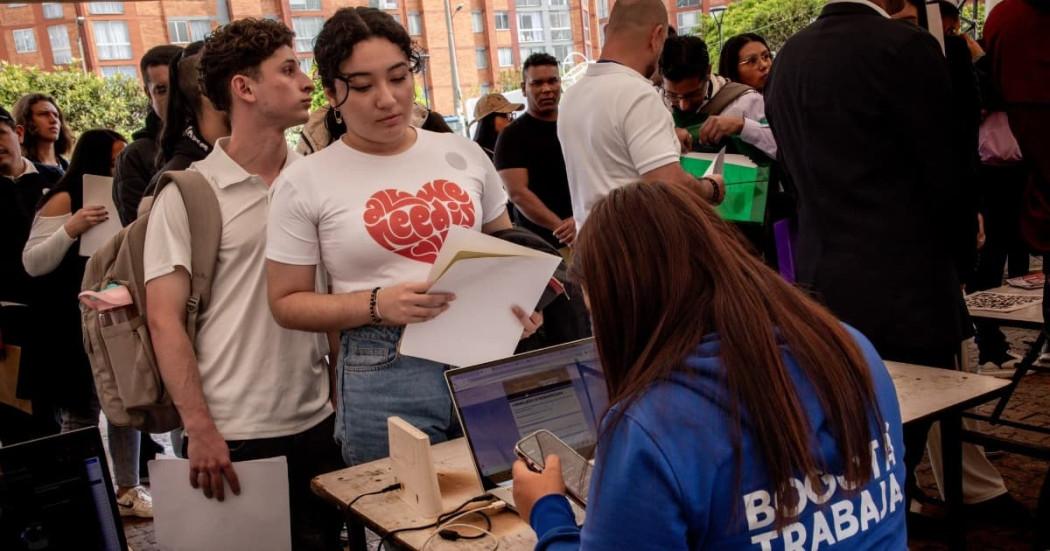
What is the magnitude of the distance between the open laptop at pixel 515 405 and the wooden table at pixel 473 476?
0.09 m

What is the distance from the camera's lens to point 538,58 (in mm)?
4848

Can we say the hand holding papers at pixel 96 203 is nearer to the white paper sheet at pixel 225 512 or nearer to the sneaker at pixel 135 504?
the sneaker at pixel 135 504

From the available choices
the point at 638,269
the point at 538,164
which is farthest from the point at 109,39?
the point at 638,269

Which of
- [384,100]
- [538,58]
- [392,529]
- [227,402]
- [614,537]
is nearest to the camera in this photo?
[614,537]

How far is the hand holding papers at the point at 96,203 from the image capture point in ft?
10.8

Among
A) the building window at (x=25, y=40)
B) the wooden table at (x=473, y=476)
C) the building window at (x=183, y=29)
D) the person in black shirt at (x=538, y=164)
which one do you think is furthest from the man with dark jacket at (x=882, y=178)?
the building window at (x=25, y=40)

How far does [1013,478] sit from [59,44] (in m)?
26.4

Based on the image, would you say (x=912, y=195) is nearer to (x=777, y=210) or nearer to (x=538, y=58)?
(x=777, y=210)

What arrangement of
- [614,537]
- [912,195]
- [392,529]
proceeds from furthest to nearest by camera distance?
[912,195]
[392,529]
[614,537]

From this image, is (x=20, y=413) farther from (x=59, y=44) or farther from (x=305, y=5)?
(x=59, y=44)

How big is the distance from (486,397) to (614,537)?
64cm

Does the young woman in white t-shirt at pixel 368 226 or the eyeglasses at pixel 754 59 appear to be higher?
the eyeglasses at pixel 754 59

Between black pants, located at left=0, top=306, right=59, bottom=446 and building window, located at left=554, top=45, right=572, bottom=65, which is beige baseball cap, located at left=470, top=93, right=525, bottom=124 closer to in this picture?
black pants, located at left=0, top=306, right=59, bottom=446

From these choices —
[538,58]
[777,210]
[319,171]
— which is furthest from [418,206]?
[538,58]
